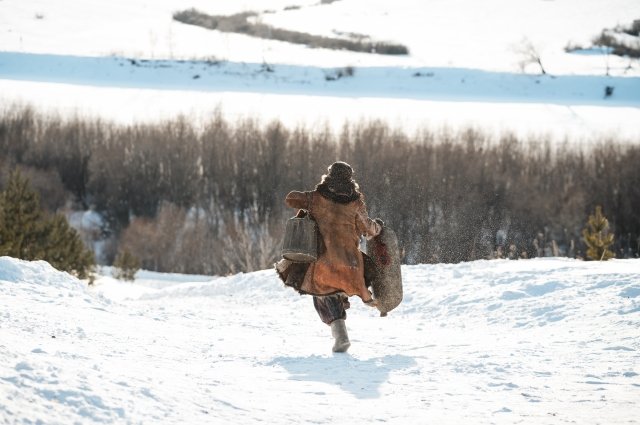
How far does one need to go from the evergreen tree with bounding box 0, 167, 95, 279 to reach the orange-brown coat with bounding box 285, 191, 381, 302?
12698 mm

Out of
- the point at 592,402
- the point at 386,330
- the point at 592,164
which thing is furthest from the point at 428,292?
the point at 592,164

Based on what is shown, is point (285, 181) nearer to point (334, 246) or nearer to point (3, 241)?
point (3, 241)

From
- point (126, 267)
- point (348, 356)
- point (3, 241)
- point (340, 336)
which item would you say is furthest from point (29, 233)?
point (348, 356)

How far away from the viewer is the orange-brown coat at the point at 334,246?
7465mm

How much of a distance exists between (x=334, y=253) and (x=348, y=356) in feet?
2.81

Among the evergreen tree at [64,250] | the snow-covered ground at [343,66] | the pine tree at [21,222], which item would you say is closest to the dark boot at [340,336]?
the pine tree at [21,222]

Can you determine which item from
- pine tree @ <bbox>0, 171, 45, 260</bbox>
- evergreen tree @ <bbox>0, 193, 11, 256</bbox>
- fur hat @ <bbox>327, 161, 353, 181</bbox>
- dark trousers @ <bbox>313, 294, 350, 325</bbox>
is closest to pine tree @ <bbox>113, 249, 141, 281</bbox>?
pine tree @ <bbox>0, 171, 45, 260</bbox>

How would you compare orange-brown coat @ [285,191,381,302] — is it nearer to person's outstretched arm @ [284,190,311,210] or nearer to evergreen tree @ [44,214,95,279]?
person's outstretched arm @ [284,190,311,210]

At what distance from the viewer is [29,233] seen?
2042 centimetres

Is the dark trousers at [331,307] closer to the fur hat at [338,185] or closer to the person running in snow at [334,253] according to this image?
the person running in snow at [334,253]

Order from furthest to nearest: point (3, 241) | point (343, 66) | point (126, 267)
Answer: point (343, 66)
point (126, 267)
point (3, 241)

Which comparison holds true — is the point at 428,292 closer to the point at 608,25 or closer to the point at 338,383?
the point at 338,383

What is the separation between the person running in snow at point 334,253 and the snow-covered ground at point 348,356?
0.46 meters

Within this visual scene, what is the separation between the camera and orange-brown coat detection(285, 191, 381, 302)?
24.5 ft
